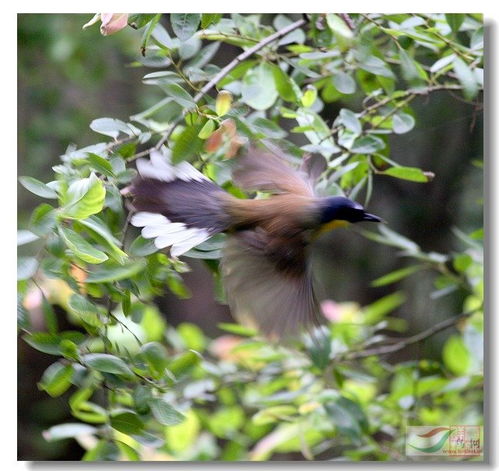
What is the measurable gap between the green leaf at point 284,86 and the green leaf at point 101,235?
373 millimetres

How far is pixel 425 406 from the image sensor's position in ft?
5.03

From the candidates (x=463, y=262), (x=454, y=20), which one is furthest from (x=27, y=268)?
(x=463, y=262)

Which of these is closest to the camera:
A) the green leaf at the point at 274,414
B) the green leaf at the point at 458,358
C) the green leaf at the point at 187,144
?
the green leaf at the point at 187,144

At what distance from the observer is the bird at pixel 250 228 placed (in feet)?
3.29

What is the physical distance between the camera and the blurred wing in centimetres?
111

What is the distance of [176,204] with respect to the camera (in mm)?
1033

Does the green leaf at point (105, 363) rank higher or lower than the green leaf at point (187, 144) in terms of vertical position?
lower

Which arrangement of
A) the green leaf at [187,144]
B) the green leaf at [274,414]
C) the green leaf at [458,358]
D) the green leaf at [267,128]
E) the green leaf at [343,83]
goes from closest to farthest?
the green leaf at [187,144] < the green leaf at [267,128] < the green leaf at [343,83] < the green leaf at [274,414] < the green leaf at [458,358]

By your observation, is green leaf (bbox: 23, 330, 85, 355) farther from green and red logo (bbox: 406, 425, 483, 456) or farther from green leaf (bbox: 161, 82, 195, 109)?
green and red logo (bbox: 406, 425, 483, 456)

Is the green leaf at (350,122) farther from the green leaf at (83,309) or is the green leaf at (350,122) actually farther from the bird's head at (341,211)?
the green leaf at (83,309)

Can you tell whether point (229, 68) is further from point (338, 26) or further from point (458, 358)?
point (458, 358)

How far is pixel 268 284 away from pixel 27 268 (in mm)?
290

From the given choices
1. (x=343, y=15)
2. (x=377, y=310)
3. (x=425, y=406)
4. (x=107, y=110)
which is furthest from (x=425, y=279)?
(x=343, y=15)

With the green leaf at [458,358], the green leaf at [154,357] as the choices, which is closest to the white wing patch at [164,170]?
the green leaf at [154,357]
